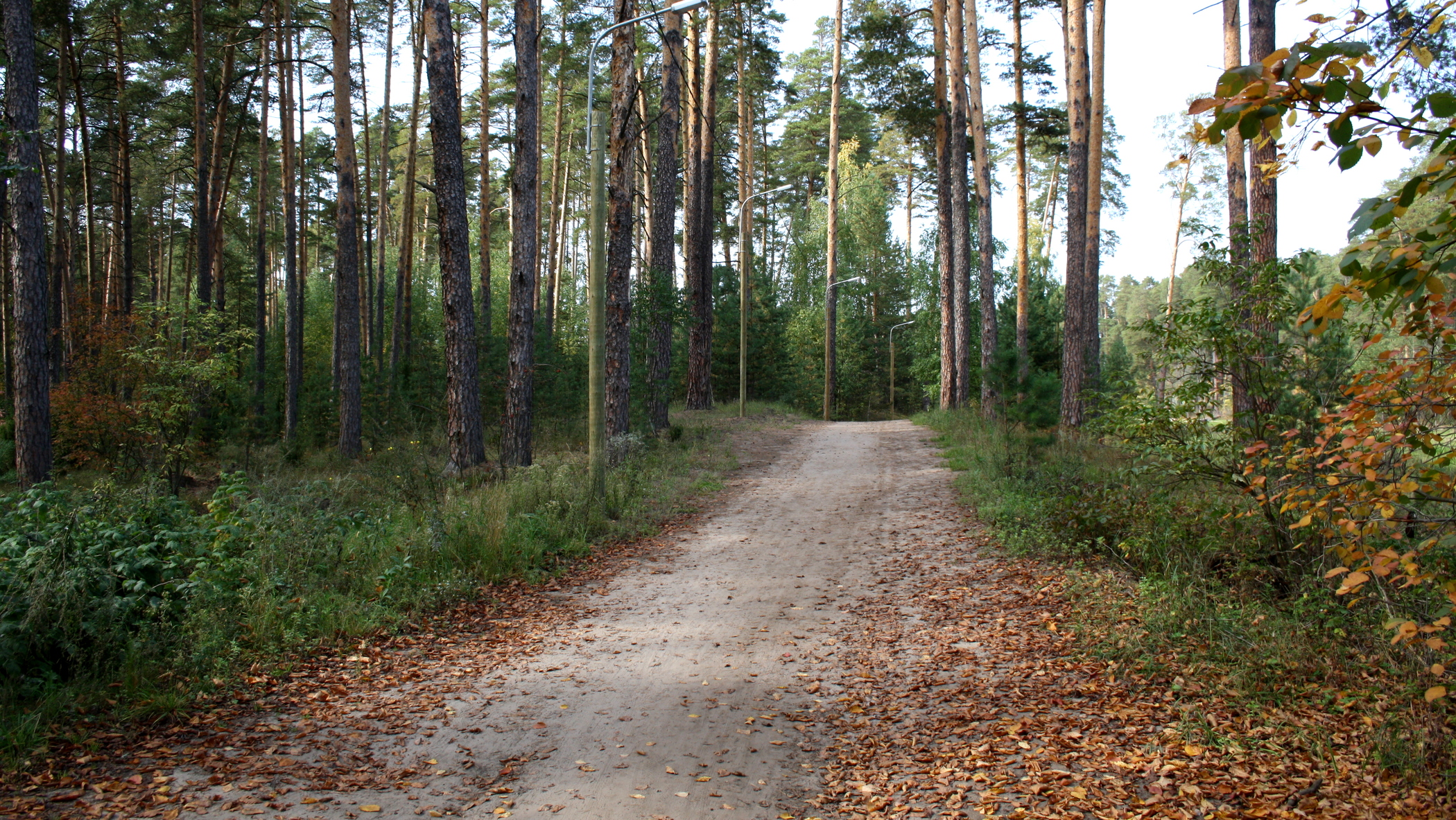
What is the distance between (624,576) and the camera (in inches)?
329

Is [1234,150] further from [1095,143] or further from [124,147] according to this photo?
[124,147]

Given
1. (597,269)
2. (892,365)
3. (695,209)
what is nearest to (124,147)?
(695,209)

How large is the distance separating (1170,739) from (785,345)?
35867mm

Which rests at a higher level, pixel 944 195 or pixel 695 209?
pixel 944 195

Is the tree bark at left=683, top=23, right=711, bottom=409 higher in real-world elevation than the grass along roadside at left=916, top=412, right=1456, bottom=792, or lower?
higher

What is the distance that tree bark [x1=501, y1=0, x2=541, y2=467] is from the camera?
12984 millimetres

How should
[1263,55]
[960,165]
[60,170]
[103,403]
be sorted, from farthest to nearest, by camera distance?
[960,165] < [60,170] < [103,403] < [1263,55]

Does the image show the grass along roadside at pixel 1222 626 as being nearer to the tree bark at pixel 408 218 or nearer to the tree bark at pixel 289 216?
the tree bark at pixel 289 216

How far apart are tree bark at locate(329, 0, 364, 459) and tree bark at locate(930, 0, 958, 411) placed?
14.9m

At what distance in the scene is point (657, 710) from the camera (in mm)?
4961

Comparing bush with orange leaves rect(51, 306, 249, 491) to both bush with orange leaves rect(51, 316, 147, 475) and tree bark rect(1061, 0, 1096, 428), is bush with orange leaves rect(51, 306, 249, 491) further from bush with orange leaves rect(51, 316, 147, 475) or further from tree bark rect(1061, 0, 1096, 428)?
tree bark rect(1061, 0, 1096, 428)

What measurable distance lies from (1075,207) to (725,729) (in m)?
16.1

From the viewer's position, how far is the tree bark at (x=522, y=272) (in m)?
13.0

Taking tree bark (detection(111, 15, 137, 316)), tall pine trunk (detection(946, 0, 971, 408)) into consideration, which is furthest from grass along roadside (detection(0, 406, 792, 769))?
tree bark (detection(111, 15, 137, 316))
